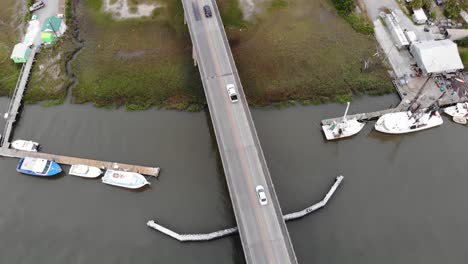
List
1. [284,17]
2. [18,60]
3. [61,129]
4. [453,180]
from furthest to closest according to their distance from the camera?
[284,17] → [18,60] → [61,129] → [453,180]

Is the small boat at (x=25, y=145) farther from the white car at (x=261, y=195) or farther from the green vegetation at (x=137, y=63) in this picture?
the white car at (x=261, y=195)

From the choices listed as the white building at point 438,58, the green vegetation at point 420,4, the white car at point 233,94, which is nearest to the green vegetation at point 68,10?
the white car at point 233,94

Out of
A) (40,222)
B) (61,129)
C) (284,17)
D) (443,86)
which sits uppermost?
(284,17)

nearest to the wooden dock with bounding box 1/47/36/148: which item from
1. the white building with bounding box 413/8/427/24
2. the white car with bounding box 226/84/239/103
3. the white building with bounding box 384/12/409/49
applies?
the white car with bounding box 226/84/239/103

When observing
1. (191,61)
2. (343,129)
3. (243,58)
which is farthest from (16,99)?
(343,129)

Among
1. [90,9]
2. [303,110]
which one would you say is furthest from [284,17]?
[90,9]

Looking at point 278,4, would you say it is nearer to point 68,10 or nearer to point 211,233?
point 68,10

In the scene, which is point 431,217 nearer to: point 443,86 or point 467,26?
point 443,86
